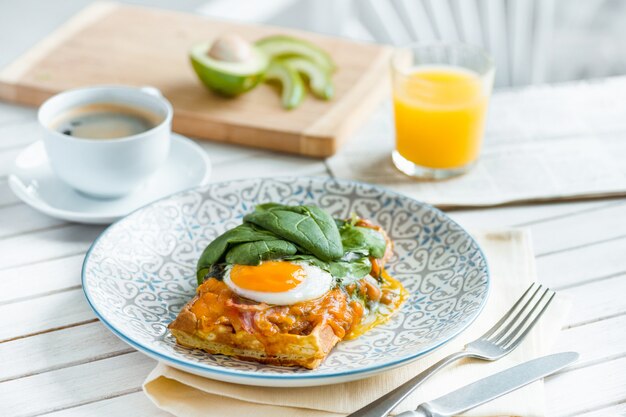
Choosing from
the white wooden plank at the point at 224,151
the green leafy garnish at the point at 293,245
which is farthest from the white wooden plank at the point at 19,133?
the green leafy garnish at the point at 293,245

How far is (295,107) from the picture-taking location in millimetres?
2674

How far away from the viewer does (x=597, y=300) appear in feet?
6.00

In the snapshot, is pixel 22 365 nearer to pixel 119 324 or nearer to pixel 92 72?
pixel 119 324

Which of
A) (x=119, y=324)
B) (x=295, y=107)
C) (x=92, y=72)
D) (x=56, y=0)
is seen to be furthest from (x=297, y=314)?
(x=56, y=0)

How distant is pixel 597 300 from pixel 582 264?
0.54 ft

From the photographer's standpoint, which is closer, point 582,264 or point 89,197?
point 582,264

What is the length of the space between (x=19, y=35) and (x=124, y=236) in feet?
10.7

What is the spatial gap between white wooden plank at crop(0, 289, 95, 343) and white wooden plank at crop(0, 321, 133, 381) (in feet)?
0.09

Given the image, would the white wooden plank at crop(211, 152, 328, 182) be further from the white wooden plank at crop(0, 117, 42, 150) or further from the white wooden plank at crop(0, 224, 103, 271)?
the white wooden plank at crop(0, 117, 42, 150)

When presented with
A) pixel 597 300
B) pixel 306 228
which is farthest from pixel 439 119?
pixel 306 228

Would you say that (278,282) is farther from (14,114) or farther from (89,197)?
(14,114)

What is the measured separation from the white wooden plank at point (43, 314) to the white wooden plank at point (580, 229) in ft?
3.67

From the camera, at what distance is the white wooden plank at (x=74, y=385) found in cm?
152

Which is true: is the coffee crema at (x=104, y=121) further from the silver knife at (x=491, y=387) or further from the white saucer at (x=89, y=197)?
the silver knife at (x=491, y=387)
